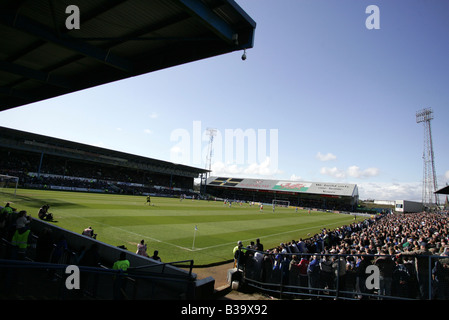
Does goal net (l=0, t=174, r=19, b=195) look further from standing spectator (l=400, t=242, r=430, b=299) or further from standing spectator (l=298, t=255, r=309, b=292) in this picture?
standing spectator (l=400, t=242, r=430, b=299)

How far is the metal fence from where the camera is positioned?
529 centimetres

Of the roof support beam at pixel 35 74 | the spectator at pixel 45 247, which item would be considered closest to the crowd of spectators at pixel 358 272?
the spectator at pixel 45 247

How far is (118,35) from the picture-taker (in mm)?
6137

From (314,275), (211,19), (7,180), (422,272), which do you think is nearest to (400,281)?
(422,272)

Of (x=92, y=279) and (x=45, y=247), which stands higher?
(x=45, y=247)

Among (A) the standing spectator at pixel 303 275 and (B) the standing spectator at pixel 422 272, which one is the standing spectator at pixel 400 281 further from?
(A) the standing spectator at pixel 303 275

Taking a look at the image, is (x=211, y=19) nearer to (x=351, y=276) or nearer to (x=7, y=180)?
(x=351, y=276)

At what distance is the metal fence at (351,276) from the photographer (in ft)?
17.4

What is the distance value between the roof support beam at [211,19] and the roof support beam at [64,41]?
10.9 feet

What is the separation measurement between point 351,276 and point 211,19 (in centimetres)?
747

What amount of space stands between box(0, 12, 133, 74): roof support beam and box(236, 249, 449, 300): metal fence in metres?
7.46

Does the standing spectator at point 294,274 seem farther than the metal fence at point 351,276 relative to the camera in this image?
Yes

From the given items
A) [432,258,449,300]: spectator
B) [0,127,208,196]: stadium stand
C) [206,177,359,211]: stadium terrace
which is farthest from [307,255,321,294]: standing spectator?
[206,177,359,211]: stadium terrace
